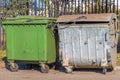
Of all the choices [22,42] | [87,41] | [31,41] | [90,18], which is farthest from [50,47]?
[90,18]

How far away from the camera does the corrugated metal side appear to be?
30.7 feet

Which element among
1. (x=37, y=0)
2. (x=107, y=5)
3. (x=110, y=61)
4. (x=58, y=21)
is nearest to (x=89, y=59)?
(x=110, y=61)

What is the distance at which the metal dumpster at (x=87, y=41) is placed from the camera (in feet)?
30.6

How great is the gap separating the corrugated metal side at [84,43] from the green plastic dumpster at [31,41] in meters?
0.33

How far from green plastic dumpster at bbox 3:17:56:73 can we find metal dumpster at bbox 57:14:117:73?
0.30 meters

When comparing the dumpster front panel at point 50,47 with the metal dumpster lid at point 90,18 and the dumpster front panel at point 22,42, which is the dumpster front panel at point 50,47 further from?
the metal dumpster lid at point 90,18

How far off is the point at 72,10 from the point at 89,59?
358cm

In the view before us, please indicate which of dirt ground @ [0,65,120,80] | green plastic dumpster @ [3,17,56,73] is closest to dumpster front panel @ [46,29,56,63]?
green plastic dumpster @ [3,17,56,73]

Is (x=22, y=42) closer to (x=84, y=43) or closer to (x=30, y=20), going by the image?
(x=30, y=20)

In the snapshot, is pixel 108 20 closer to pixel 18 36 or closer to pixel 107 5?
pixel 18 36

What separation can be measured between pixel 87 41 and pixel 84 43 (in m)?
0.09

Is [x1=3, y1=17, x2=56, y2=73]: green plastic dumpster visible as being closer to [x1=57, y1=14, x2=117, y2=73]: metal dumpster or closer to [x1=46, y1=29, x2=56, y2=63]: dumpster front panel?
[x1=46, y1=29, x2=56, y2=63]: dumpster front panel

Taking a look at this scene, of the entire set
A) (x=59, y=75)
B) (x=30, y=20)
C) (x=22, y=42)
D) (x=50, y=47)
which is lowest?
(x=59, y=75)

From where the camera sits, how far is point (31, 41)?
32.2 feet
